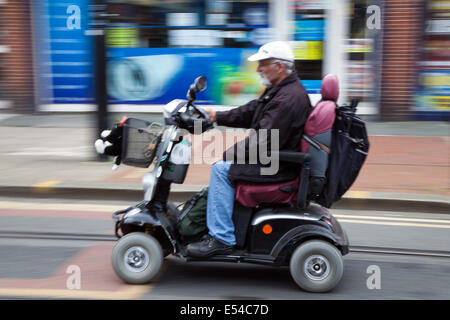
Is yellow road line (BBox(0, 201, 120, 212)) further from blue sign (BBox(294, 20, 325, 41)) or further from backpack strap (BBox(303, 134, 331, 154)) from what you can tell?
blue sign (BBox(294, 20, 325, 41))

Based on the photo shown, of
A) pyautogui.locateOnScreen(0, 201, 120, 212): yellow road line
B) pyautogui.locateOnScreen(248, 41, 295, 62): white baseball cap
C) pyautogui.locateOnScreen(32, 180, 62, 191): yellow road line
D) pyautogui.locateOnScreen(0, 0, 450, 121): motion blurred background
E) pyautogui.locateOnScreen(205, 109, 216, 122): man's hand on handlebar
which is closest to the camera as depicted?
pyautogui.locateOnScreen(248, 41, 295, 62): white baseball cap

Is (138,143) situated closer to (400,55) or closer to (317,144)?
(317,144)

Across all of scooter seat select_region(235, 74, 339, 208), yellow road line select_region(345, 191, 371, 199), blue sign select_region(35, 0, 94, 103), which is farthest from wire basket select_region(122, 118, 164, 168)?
blue sign select_region(35, 0, 94, 103)

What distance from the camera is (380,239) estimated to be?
5.20m

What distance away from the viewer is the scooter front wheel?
4.03m

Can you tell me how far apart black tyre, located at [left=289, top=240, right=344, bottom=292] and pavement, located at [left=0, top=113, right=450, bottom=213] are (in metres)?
2.30

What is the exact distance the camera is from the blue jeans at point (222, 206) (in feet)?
13.1

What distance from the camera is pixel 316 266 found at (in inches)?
157

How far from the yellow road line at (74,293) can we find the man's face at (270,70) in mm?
1704

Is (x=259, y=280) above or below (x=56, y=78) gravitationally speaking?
below

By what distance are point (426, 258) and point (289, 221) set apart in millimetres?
1464

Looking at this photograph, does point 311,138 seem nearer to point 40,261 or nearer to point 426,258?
point 426,258

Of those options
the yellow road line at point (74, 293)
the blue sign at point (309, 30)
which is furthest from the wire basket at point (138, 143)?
the blue sign at point (309, 30)
